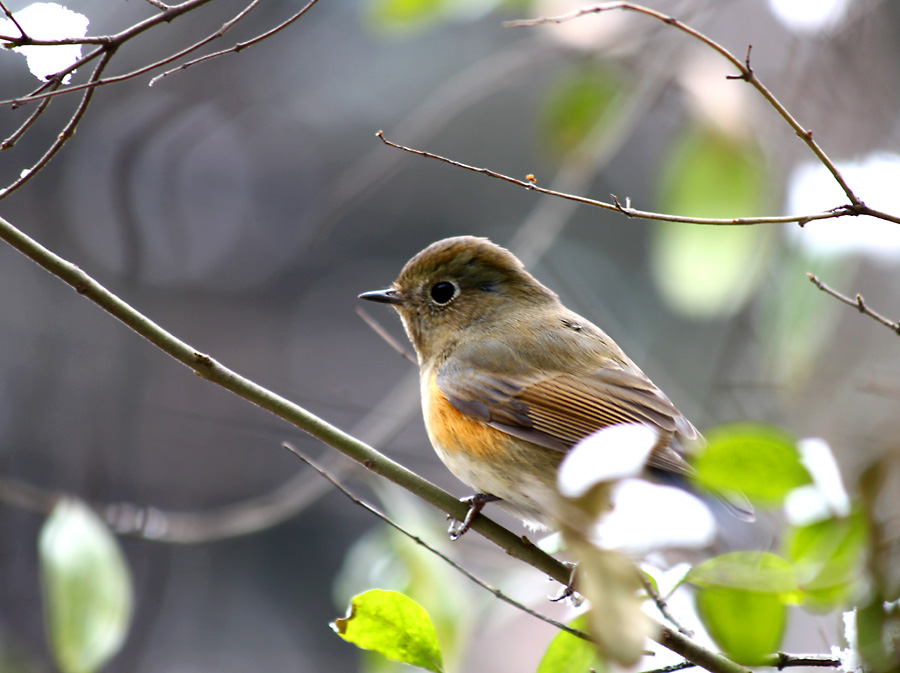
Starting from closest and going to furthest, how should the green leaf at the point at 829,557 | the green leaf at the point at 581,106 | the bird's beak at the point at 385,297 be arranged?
the green leaf at the point at 829,557, the bird's beak at the point at 385,297, the green leaf at the point at 581,106

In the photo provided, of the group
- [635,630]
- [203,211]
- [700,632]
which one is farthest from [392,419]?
[203,211]

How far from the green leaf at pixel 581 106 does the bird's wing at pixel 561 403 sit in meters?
0.94

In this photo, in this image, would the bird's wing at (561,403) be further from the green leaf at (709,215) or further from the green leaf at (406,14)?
the green leaf at (406,14)

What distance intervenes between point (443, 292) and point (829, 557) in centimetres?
219

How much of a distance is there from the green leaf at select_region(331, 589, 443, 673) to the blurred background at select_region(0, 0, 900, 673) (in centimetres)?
85

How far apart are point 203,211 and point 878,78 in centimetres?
454

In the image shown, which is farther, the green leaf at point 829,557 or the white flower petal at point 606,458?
the white flower petal at point 606,458

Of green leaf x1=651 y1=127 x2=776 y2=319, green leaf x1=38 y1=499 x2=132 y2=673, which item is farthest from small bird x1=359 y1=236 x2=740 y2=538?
green leaf x1=38 y1=499 x2=132 y2=673

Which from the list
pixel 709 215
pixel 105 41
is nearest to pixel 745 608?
pixel 105 41

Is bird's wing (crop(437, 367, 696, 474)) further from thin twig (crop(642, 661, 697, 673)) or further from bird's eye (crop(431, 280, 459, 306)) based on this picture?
thin twig (crop(642, 661, 697, 673))

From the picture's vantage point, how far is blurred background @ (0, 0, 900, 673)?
2.91 metres

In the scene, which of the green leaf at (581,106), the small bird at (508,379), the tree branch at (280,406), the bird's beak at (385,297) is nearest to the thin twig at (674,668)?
the tree branch at (280,406)

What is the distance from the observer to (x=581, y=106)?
3.12 metres

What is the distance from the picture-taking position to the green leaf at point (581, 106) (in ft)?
10.2
